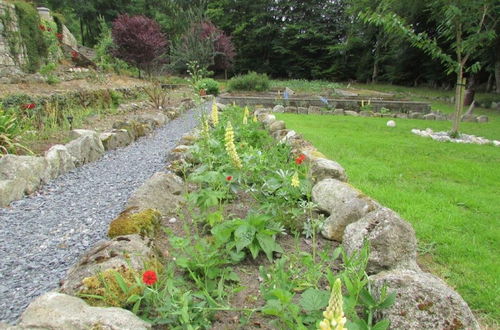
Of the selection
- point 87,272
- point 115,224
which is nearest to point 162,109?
point 115,224

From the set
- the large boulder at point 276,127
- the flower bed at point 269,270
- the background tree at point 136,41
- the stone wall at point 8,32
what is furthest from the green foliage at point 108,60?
the flower bed at point 269,270

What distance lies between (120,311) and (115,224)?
1.02 meters

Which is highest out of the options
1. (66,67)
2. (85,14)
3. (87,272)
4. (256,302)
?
(85,14)

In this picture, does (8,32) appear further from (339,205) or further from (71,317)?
(71,317)

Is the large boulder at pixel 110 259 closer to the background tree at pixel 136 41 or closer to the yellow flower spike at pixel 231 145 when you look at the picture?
the yellow flower spike at pixel 231 145

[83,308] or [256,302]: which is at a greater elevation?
[83,308]

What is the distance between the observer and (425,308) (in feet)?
4.39

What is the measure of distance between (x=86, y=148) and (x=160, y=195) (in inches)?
98.1

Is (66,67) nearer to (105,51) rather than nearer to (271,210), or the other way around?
(105,51)

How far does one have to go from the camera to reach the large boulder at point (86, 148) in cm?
462

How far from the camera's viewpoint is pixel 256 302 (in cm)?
171

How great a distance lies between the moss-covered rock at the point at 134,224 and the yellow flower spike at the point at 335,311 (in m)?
1.63

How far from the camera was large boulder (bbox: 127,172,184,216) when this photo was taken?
2.68m

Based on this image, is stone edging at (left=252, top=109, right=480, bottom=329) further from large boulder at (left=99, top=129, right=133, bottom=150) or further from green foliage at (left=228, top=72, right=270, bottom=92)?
green foliage at (left=228, top=72, right=270, bottom=92)
